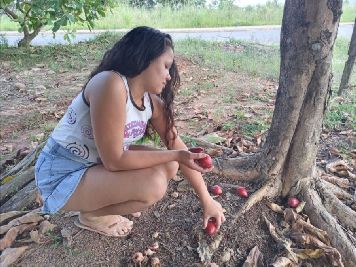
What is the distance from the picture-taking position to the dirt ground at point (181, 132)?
2326 millimetres

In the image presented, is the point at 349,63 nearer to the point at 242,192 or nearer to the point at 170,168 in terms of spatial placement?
the point at 242,192

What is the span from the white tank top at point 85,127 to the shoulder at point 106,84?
3.8 inches

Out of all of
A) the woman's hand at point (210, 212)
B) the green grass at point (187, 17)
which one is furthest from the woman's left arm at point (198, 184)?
the green grass at point (187, 17)

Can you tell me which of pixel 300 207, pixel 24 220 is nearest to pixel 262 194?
pixel 300 207

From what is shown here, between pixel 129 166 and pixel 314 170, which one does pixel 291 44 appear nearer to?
pixel 314 170

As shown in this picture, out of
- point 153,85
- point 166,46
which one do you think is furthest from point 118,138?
point 166,46

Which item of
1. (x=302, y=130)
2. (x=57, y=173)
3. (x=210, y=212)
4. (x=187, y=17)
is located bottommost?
(x=187, y=17)

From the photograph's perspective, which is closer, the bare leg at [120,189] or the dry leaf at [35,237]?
the bare leg at [120,189]

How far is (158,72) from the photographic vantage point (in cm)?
201

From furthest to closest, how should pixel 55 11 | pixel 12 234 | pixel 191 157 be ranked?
pixel 55 11 < pixel 12 234 < pixel 191 157

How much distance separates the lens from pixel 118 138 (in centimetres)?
199

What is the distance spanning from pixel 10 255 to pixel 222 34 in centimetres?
996

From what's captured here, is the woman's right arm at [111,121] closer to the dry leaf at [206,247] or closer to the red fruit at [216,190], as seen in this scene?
the dry leaf at [206,247]

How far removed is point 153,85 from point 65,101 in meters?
3.27
